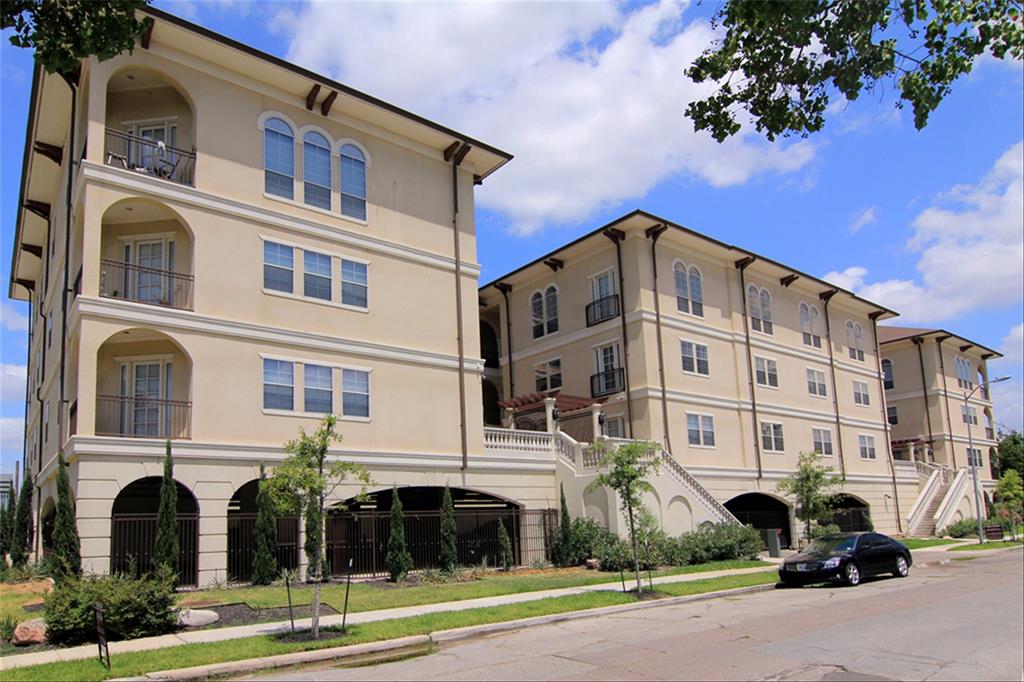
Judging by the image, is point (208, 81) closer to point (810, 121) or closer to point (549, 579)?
point (549, 579)

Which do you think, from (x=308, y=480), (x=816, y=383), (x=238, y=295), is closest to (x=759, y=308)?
(x=816, y=383)

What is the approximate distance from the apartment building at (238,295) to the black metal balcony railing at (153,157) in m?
0.08

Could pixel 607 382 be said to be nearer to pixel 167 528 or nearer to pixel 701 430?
pixel 701 430

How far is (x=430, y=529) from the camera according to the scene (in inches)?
1015

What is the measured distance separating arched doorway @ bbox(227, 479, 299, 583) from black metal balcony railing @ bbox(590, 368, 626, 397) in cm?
1641

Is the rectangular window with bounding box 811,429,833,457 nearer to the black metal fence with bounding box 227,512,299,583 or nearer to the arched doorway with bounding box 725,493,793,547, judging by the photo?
the arched doorway with bounding box 725,493,793,547

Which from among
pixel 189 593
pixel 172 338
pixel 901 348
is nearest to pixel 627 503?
pixel 189 593

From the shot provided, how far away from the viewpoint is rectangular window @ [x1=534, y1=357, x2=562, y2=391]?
128ft

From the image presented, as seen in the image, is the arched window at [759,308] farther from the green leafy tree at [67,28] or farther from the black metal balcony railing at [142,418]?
the green leafy tree at [67,28]

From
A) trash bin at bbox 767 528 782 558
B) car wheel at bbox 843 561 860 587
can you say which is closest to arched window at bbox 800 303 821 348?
trash bin at bbox 767 528 782 558

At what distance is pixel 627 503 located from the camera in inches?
836

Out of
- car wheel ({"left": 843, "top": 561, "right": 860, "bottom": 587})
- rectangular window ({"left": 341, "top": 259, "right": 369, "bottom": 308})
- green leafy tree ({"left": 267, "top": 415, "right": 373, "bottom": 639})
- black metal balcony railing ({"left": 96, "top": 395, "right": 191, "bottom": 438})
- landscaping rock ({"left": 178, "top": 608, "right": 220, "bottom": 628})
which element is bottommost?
car wheel ({"left": 843, "top": 561, "right": 860, "bottom": 587})

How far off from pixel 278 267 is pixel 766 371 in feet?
83.5

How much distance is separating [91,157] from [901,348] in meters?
52.6
